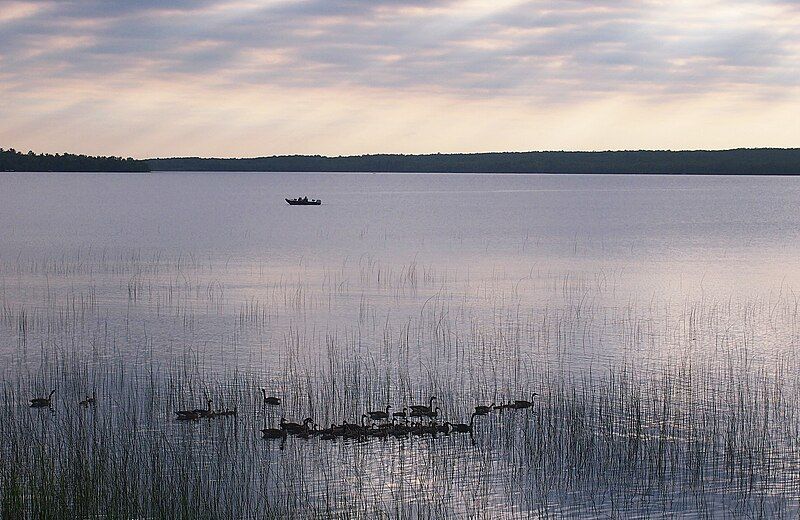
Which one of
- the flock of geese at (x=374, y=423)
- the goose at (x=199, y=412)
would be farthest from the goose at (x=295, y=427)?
the goose at (x=199, y=412)

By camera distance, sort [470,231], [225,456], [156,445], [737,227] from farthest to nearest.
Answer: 1. [737,227]
2. [470,231]
3. [225,456]
4. [156,445]

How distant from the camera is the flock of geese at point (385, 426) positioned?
11.3 meters

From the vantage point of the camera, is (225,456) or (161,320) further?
(161,320)

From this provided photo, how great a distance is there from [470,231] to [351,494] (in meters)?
41.2

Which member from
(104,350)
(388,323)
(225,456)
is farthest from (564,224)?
(225,456)

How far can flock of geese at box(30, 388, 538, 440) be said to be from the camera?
1136 centimetres

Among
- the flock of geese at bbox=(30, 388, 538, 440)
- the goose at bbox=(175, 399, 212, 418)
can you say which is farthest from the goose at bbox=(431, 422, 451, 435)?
the goose at bbox=(175, 399, 212, 418)

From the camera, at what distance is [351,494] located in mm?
9594

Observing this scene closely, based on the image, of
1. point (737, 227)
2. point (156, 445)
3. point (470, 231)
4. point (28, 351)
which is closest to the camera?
point (156, 445)

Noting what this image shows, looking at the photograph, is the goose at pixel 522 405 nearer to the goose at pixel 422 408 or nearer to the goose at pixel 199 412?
the goose at pixel 422 408

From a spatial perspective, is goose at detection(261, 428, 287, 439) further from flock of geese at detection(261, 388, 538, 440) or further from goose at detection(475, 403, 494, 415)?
goose at detection(475, 403, 494, 415)

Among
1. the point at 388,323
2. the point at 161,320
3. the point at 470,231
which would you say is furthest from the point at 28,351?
the point at 470,231

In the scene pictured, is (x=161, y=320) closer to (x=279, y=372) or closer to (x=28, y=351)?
(x=28, y=351)

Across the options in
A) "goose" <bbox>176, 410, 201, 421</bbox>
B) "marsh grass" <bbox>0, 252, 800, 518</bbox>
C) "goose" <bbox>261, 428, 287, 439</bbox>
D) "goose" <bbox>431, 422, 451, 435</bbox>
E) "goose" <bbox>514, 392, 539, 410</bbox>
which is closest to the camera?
"marsh grass" <bbox>0, 252, 800, 518</bbox>
